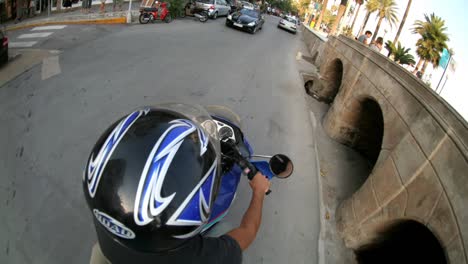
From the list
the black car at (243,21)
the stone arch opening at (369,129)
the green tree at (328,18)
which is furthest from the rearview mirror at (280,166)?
the green tree at (328,18)

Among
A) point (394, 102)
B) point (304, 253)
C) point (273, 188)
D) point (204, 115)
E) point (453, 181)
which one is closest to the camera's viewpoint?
point (204, 115)

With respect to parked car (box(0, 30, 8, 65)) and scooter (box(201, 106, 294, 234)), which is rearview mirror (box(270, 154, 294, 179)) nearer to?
scooter (box(201, 106, 294, 234))

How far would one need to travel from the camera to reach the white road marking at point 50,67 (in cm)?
714

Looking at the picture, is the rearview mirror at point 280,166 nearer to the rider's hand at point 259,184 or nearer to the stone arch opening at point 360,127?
the rider's hand at point 259,184

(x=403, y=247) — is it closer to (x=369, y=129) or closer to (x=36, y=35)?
(x=369, y=129)

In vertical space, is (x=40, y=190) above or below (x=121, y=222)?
below

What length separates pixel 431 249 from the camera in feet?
17.0

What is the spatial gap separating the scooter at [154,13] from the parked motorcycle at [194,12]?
10.9ft

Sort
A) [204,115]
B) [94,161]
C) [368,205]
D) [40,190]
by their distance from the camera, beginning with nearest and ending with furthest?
[94,161] → [204,115] → [40,190] → [368,205]

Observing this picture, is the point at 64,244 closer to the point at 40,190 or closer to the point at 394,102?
the point at 40,190

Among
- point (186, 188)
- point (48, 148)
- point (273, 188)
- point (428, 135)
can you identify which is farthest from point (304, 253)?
point (48, 148)

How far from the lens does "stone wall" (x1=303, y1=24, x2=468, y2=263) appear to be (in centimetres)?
310

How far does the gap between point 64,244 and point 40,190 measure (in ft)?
3.49

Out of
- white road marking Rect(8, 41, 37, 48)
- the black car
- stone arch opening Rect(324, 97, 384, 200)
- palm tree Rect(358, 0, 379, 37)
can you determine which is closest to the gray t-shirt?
stone arch opening Rect(324, 97, 384, 200)
